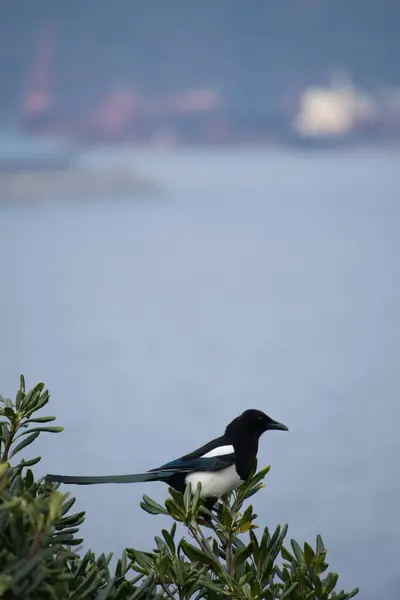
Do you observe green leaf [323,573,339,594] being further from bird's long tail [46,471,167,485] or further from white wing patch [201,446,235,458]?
white wing patch [201,446,235,458]

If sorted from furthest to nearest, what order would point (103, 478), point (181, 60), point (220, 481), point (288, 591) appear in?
point (181, 60)
point (220, 481)
point (103, 478)
point (288, 591)

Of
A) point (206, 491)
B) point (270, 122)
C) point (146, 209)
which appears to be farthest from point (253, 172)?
point (206, 491)

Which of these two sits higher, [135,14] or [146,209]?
[135,14]

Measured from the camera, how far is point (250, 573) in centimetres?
82

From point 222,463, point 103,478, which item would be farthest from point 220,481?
point 103,478

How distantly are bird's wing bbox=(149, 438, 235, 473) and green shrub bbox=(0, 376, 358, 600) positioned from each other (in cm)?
15

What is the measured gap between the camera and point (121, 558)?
82 centimetres

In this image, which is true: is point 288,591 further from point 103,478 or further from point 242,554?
point 103,478

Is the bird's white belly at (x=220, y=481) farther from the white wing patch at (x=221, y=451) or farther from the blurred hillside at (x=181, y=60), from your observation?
the blurred hillside at (x=181, y=60)

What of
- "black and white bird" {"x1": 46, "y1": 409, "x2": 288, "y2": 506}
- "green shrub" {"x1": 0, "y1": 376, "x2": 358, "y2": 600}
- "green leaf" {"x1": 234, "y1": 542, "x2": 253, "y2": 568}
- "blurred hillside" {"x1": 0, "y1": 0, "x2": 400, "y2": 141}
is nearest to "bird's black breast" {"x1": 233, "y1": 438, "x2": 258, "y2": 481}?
"black and white bird" {"x1": 46, "y1": 409, "x2": 288, "y2": 506}

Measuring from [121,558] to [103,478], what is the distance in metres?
0.19

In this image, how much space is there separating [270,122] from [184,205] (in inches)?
31.9

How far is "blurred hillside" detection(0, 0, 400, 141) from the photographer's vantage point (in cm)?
672

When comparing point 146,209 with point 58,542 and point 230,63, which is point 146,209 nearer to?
point 230,63
